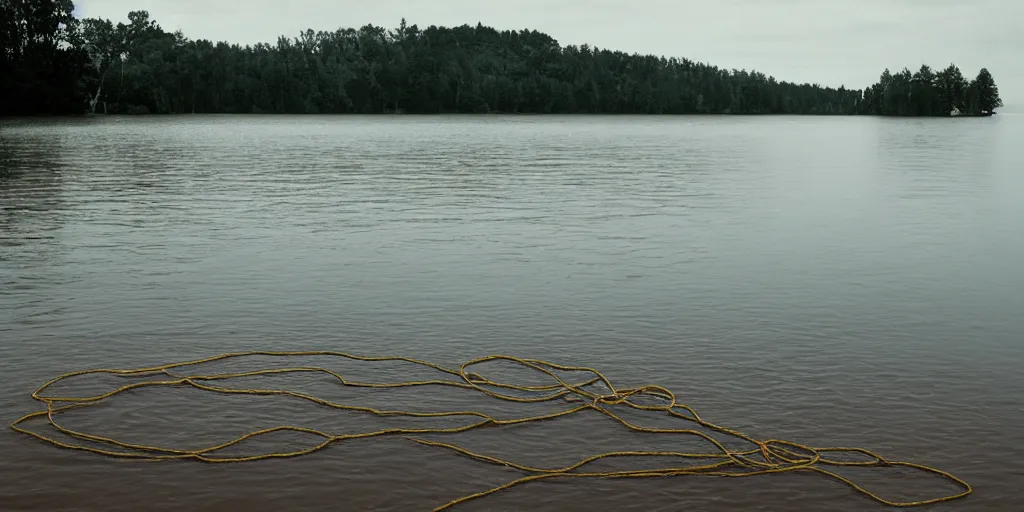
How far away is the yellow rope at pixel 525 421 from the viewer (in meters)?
7.39

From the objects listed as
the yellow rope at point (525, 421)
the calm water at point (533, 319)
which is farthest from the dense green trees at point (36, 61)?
the yellow rope at point (525, 421)

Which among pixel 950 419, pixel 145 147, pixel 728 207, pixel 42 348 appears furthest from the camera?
pixel 145 147

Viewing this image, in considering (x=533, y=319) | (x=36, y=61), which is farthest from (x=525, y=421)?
(x=36, y=61)

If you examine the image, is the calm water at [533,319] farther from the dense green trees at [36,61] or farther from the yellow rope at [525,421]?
the dense green trees at [36,61]

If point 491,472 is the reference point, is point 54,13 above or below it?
above

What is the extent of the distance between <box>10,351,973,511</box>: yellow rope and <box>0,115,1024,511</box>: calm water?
0.49 ft

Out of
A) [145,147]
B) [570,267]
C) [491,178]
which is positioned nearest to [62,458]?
[570,267]

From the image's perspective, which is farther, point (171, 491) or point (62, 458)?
point (62, 458)

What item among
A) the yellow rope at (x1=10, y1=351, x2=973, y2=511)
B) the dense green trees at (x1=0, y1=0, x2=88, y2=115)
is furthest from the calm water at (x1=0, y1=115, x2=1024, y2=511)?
the dense green trees at (x1=0, y1=0, x2=88, y2=115)

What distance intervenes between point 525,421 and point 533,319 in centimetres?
348

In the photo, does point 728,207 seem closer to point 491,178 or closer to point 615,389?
point 491,178

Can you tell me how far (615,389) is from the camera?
9.24 meters

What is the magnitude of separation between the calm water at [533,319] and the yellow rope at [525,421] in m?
0.15

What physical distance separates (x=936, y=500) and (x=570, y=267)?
874cm
